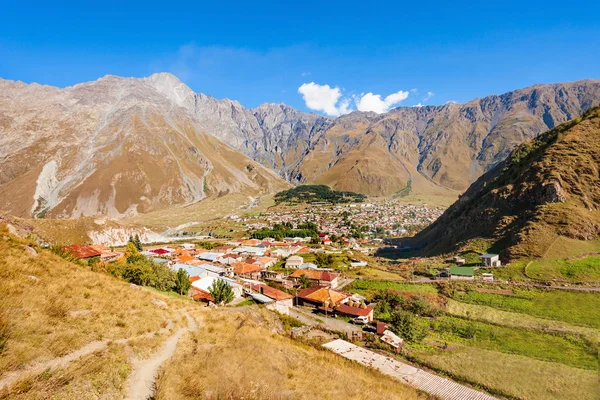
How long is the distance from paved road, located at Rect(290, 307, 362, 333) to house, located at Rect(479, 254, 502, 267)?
3003 cm

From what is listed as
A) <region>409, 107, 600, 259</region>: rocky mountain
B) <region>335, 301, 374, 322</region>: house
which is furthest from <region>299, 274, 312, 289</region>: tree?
<region>409, 107, 600, 259</region>: rocky mountain

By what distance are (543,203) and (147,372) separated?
64167 millimetres

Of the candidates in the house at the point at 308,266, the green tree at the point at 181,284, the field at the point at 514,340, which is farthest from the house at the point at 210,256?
the field at the point at 514,340

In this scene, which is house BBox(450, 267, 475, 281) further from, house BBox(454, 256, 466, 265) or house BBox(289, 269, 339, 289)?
house BBox(289, 269, 339, 289)

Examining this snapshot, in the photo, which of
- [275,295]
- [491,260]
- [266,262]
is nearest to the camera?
[275,295]

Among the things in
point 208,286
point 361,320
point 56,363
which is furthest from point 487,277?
point 56,363

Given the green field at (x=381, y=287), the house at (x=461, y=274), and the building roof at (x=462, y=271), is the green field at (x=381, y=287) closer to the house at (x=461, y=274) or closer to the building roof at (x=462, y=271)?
the house at (x=461, y=274)

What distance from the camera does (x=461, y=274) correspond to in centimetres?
4666

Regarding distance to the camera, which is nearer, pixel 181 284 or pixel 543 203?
pixel 181 284

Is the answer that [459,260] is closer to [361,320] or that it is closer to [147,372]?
[361,320]

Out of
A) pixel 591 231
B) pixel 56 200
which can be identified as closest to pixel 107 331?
pixel 591 231

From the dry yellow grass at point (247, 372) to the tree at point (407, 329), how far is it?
1182 centimetres

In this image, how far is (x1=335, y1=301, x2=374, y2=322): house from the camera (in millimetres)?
32691

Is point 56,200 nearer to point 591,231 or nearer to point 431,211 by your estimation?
point 431,211
